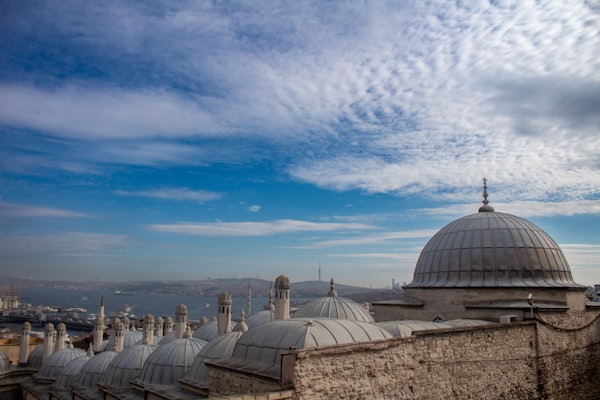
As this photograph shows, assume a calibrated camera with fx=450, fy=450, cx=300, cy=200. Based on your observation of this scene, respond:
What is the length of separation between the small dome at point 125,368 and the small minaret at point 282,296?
6.06m

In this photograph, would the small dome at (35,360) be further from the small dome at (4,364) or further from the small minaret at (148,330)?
the small minaret at (148,330)

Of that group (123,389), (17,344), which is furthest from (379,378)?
(17,344)

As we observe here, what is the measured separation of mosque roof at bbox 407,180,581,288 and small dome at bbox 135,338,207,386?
→ 976 cm

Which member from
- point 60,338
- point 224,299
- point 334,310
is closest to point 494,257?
point 334,310

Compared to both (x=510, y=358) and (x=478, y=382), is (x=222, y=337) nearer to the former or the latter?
(x=478, y=382)

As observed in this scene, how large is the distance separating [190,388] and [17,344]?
27.3 meters

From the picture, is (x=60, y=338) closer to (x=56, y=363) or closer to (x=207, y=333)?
(x=56, y=363)

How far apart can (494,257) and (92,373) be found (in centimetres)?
1671

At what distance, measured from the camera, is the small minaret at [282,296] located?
45.2ft

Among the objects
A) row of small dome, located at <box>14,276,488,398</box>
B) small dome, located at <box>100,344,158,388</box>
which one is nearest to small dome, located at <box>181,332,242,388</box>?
row of small dome, located at <box>14,276,488,398</box>

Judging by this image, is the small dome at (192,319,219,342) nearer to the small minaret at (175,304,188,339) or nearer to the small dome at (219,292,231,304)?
the small minaret at (175,304,188,339)

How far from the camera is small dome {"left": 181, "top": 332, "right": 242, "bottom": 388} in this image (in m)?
12.3

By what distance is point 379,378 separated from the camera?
9695 mm

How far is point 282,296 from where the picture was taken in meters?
13.9
